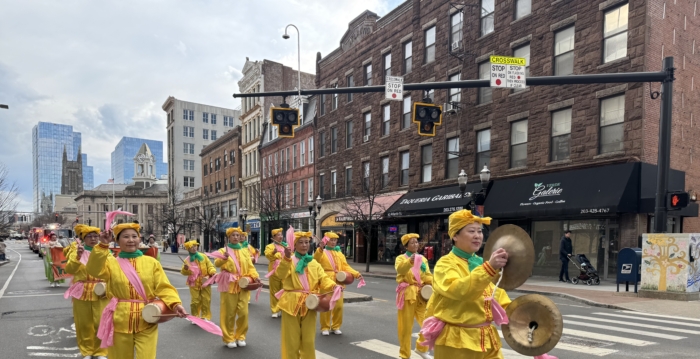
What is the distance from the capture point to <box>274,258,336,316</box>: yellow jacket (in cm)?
572

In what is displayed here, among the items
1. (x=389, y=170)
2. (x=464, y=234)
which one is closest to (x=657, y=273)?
(x=464, y=234)

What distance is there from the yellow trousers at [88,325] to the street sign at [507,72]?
28.4 feet

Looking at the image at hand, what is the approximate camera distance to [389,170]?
2798cm

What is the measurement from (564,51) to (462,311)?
17.8m

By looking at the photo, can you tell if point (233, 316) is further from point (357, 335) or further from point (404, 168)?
point (404, 168)

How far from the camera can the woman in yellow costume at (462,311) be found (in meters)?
3.58

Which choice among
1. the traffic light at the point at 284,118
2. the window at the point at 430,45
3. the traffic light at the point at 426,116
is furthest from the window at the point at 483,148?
the traffic light at the point at 284,118

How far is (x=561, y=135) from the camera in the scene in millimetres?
18750

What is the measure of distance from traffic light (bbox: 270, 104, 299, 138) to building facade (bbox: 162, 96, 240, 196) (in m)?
63.6

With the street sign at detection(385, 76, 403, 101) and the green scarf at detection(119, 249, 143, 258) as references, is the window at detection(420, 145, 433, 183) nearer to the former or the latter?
the street sign at detection(385, 76, 403, 101)

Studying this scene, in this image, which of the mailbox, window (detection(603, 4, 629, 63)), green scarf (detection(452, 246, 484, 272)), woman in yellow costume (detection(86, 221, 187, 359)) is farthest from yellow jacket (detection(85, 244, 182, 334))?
window (detection(603, 4, 629, 63))

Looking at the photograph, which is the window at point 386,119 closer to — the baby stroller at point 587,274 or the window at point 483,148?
the window at point 483,148

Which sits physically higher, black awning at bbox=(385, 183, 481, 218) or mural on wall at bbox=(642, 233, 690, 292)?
black awning at bbox=(385, 183, 481, 218)

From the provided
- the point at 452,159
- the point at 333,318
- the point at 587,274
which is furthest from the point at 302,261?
the point at 452,159
